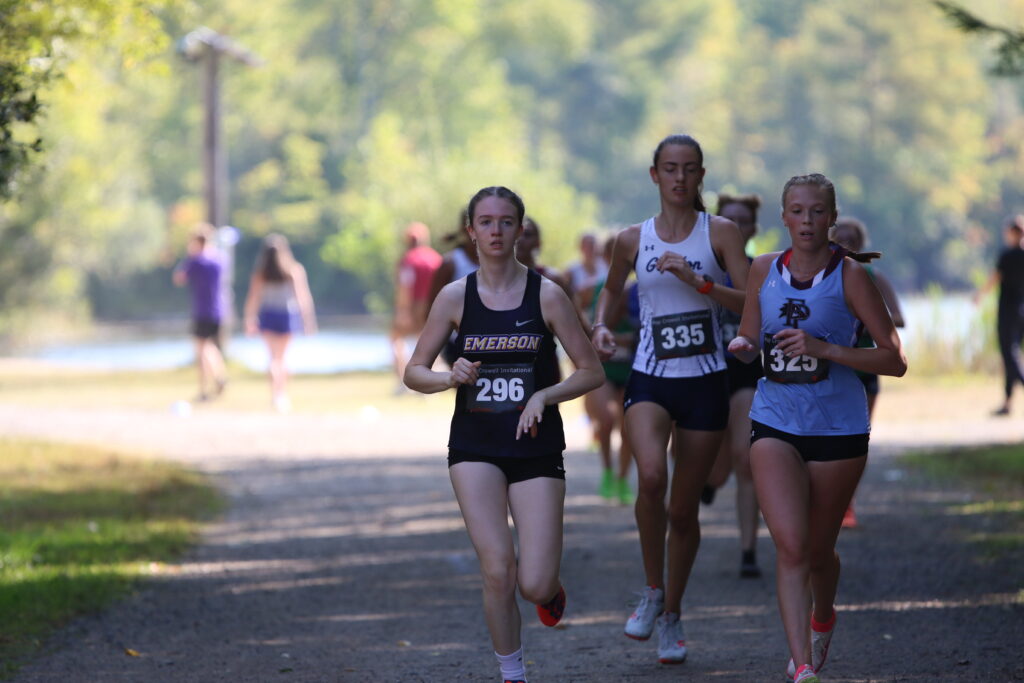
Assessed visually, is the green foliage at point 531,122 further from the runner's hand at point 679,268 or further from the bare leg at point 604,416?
the runner's hand at point 679,268

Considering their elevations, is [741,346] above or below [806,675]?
above

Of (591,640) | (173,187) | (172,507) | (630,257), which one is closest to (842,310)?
(630,257)

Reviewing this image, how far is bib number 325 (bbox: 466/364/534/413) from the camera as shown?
233 inches

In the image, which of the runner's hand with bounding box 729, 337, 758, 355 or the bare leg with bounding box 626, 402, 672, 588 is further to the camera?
the bare leg with bounding box 626, 402, 672, 588

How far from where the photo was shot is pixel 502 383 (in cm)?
592

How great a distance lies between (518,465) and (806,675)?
3.99 ft

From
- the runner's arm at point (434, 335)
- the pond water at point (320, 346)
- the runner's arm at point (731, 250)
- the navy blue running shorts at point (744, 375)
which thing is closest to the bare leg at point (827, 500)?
the runner's arm at point (731, 250)

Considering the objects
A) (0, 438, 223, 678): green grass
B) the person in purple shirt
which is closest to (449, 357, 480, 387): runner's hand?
(0, 438, 223, 678): green grass

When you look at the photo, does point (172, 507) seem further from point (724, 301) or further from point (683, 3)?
point (683, 3)

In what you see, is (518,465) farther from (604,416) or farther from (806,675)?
(604,416)

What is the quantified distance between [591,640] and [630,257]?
1.78 metres

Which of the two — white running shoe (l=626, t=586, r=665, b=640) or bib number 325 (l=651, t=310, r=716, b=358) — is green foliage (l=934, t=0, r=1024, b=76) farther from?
white running shoe (l=626, t=586, r=665, b=640)

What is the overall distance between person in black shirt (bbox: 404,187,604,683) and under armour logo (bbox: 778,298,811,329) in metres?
0.69

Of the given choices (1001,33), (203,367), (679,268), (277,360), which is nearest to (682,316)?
(679,268)
